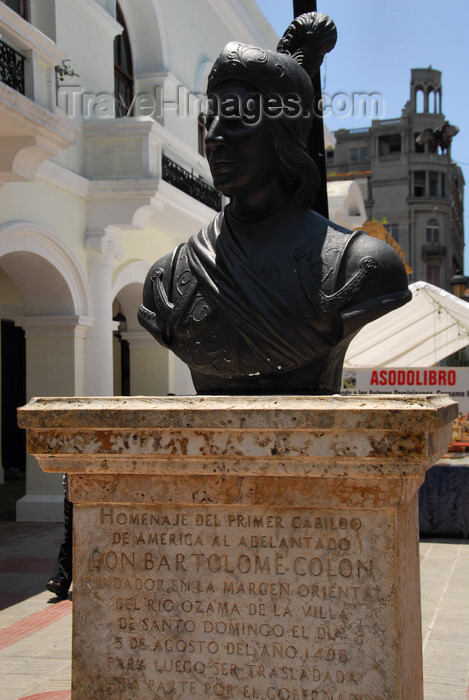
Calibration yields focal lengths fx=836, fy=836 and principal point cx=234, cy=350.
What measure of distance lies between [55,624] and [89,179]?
6.25 metres

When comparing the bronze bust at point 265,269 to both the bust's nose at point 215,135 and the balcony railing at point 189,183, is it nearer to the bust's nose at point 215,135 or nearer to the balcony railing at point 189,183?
the bust's nose at point 215,135

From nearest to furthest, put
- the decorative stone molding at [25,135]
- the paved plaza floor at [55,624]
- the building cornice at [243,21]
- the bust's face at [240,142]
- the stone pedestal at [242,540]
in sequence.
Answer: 1. the stone pedestal at [242,540]
2. the bust's face at [240,142]
3. the paved plaza floor at [55,624]
4. the decorative stone molding at [25,135]
5. the building cornice at [243,21]

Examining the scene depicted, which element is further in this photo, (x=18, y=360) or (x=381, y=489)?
(x=18, y=360)

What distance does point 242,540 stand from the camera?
2344mm

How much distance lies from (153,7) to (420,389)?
22.9ft

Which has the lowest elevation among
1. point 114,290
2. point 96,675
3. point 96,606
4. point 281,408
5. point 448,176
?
point 96,675

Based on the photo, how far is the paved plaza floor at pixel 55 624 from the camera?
4.45 m

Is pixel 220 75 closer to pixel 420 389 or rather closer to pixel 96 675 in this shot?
pixel 96 675

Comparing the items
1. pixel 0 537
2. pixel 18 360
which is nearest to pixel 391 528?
pixel 0 537

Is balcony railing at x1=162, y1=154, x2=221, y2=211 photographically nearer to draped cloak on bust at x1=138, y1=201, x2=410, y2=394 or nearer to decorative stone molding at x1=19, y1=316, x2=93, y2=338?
decorative stone molding at x1=19, y1=316, x2=93, y2=338

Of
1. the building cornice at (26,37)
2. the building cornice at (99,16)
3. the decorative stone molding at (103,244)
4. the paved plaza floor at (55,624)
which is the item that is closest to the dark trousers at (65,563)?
the paved plaza floor at (55,624)

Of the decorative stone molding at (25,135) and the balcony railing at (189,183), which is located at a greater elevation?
the balcony railing at (189,183)

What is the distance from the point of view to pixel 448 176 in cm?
5166

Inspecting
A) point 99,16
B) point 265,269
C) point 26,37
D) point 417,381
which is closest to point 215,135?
point 265,269
